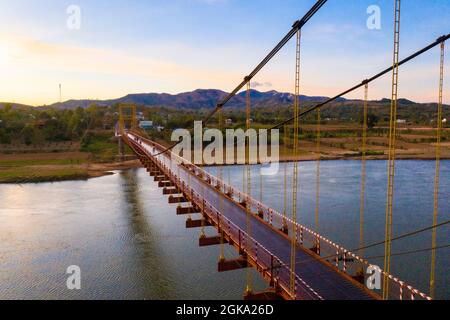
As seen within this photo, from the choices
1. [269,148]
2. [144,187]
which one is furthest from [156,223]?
[269,148]

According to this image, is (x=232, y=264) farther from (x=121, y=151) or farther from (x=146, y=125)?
(x=146, y=125)

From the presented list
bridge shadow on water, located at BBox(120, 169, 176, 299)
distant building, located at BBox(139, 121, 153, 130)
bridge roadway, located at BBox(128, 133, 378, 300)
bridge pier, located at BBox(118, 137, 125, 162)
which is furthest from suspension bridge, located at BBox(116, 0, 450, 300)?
distant building, located at BBox(139, 121, 153, 130)

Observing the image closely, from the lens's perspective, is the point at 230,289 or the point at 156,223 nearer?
the point at 230,289

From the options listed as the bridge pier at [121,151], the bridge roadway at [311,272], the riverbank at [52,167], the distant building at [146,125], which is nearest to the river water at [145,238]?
the bridge roadway at [311,272]

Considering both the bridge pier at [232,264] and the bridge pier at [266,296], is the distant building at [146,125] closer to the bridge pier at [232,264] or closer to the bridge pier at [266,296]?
the bridge pier at [232,264]

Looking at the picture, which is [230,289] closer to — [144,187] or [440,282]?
[440,282]

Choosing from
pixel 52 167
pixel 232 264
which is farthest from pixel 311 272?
pixel 52 167

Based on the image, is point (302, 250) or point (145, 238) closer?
point (302, 250)
